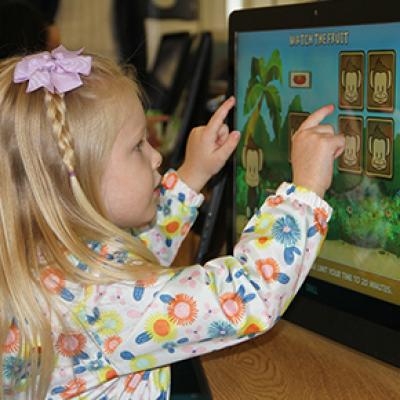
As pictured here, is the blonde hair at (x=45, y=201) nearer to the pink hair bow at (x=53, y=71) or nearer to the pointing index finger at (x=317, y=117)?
the pink hair bow at (x=53, y=71)

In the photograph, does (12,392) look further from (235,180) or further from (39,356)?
(235,180)

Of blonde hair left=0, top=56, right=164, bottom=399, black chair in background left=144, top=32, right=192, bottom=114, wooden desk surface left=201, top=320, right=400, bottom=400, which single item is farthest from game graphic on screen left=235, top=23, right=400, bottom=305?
black chair in background left=144, top=32, right=192, bottom=114

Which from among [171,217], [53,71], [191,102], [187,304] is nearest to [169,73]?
[191,102]

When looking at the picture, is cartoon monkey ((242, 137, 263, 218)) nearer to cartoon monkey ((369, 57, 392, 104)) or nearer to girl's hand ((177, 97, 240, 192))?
girl's hand ((177, 97, 240, 192))

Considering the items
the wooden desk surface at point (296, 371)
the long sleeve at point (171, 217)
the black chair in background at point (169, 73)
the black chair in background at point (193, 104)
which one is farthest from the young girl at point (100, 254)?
the black chair in background at point (169, 73)

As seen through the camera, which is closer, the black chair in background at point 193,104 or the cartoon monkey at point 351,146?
the cartoon monkey at point 351,146

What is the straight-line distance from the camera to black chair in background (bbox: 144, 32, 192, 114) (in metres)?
1.99

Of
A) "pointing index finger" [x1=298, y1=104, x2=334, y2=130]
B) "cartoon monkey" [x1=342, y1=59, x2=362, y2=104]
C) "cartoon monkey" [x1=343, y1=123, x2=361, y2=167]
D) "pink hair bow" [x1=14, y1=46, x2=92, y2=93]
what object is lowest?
"cartoon monkey" [x1=343, y1=123, x2=361, y2=167]

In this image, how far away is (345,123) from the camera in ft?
2.93

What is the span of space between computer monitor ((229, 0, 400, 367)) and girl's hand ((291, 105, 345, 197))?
4 centimetres

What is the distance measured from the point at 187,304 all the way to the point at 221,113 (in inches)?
13.4

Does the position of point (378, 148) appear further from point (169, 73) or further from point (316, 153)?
point (169, 73)

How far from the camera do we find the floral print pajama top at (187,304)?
80 cm

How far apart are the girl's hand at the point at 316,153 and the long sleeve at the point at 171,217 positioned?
0.30 m
